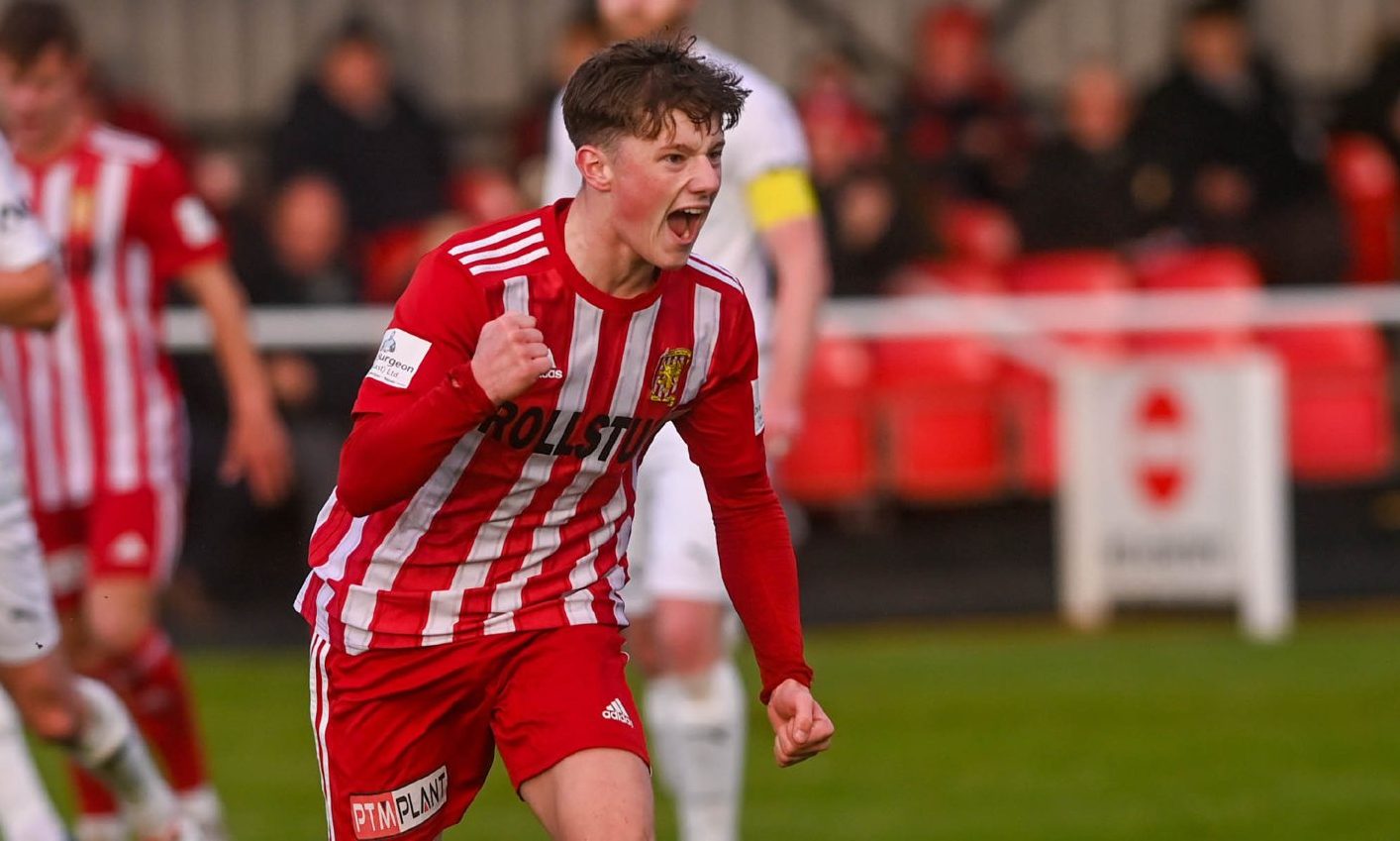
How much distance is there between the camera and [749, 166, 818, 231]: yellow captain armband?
621 centimetres

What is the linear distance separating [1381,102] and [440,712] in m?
10.4

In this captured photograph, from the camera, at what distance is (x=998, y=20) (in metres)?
15.0

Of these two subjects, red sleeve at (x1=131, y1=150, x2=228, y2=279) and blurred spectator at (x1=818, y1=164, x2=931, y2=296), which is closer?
red sleeve at (x1=131, y1=150, x2=228, y2=279)

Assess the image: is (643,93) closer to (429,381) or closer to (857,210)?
(429,381)

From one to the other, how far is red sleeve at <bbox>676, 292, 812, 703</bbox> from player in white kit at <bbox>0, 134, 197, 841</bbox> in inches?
57.4

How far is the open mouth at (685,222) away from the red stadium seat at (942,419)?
7.43 m

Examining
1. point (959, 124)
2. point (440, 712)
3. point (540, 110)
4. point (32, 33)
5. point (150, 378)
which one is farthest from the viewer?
point (959, 124)

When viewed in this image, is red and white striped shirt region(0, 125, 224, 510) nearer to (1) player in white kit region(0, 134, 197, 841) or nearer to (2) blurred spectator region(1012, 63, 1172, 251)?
(1) player in white kit region(0, 134, 197, 841)

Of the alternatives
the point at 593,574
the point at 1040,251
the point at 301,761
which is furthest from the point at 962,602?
the point at 593,574

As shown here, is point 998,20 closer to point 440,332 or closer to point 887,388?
point 887,388

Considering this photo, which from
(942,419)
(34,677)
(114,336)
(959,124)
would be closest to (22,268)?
(34,677)

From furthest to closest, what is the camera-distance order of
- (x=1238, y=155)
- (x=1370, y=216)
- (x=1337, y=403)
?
1. (x=1238, y=155)
2. (x=1370, y=216)
3. (x=1337, y=403)

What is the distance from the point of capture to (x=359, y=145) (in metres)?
12.8

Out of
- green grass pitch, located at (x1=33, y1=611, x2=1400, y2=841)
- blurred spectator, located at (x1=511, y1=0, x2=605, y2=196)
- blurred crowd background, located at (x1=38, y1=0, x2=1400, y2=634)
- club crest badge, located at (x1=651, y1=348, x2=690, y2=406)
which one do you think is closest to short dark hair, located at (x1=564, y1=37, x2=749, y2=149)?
club crest badge, located at (x1=651, y1=348, x2=690, y2=406)
